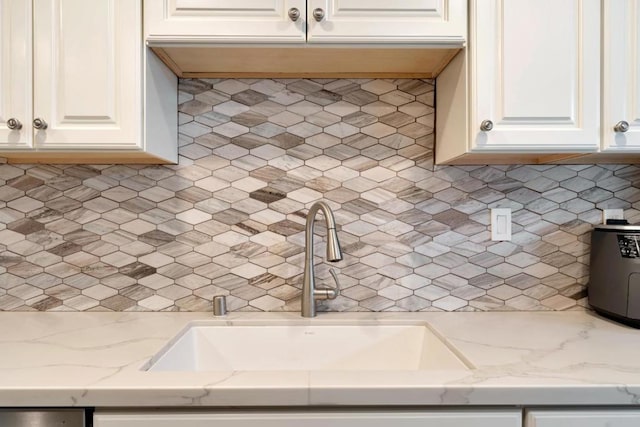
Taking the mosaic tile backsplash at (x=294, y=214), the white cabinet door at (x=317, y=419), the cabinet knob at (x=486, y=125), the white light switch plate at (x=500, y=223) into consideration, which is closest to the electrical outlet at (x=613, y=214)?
the mosaic tile backsplash at (x=294, y=214)

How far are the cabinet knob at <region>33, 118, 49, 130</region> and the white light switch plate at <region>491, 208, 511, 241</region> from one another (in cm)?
142

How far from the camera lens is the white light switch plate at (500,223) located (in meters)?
1.38

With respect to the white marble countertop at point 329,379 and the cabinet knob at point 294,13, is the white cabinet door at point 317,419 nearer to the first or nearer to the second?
the white marble countertop at point 329,379

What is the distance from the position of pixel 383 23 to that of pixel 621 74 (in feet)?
2.20

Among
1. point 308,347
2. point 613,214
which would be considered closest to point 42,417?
point 308,347

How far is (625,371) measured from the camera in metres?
0.83

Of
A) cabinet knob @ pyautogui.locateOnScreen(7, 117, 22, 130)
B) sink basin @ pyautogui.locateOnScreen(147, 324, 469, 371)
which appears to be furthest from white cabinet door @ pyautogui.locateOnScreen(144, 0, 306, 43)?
sink basin @ pyautogui.locateOnScreen(147, 324, 469, 371)

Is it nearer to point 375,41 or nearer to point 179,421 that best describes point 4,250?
point 179,421

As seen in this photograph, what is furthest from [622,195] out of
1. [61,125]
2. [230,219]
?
[61,125]

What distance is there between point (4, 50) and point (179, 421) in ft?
3.51

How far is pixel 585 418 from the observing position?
78cm

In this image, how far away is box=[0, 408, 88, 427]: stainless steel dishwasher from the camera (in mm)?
765

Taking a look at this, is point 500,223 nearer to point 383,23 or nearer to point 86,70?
point 383,23

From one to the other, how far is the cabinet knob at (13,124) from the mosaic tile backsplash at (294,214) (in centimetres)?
32
